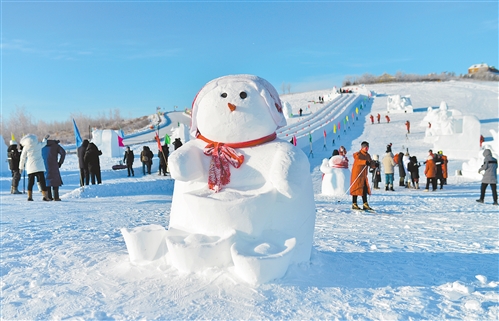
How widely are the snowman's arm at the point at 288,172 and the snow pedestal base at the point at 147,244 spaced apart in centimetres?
107

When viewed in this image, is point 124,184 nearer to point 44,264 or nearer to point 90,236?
point 90,236

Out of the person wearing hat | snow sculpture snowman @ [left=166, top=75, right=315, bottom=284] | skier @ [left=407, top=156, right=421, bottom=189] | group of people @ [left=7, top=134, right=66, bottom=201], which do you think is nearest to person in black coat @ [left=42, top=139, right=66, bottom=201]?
group of people @ [left=7, top=134, right=66, bottom=201]

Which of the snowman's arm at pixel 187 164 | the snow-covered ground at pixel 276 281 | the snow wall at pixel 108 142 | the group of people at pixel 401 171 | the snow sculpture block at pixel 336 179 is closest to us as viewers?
the snow-covered ground at pixel 276 281

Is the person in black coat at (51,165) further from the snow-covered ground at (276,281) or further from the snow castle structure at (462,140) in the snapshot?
the snow castle structure at (462,140)

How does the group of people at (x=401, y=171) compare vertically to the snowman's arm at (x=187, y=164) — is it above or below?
below

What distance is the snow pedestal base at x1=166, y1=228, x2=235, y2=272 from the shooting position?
3.16 meters

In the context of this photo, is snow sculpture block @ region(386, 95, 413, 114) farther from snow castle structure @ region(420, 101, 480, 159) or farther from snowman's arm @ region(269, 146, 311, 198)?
snowman's arm @ region(269, 146, 311, 198)

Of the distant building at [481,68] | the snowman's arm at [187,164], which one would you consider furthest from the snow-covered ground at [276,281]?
the distant building at [481,68]

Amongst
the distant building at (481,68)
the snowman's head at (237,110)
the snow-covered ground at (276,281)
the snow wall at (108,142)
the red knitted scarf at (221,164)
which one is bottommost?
the snow-covered ground at (276,281)

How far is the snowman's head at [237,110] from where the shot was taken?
3.50 meters

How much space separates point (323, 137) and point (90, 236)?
22747 mm

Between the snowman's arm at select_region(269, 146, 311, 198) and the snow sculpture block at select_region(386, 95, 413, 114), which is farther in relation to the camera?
the snow sculpture block at select_region(386, 95, 413, 114)

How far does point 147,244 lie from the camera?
344 centimetres

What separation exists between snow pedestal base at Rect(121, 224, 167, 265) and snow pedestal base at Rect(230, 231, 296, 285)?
707mm
